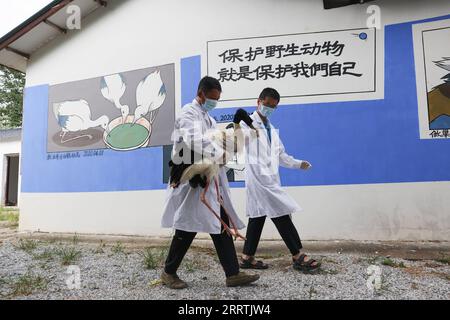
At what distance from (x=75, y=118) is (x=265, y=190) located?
446 centimetres

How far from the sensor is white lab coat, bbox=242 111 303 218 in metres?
3.50

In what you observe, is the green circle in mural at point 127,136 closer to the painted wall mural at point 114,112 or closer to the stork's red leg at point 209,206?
the painted wall mural at point 114,112

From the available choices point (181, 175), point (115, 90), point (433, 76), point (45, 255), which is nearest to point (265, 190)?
point (181, 175)

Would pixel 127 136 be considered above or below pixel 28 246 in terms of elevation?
above

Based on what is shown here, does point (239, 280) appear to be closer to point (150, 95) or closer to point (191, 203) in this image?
point (191, 203)

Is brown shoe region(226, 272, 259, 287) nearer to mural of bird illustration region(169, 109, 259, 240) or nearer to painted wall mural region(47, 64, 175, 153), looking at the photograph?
mural of bird illustration region(169, 109, 259, 240)

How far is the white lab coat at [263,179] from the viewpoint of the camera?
350cm

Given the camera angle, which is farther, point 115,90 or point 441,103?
point 115,90

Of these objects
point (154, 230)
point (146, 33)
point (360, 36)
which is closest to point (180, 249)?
point (154, 230)

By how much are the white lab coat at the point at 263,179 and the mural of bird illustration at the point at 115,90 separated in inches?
128

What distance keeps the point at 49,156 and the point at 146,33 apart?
9.52 feet

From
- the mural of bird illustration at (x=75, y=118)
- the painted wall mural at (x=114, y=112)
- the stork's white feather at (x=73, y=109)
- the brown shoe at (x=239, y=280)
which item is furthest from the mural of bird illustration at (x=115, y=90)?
the brown shoe at (x=239, y=280)

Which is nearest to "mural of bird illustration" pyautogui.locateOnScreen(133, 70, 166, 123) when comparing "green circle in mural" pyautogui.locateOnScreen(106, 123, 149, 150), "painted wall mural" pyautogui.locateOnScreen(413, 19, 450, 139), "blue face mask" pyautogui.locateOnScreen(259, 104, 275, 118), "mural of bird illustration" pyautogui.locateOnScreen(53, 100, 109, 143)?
"green circle in mural" pyautogui.locateOnScreen(106, 123, 149, 150)

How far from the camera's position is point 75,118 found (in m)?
6.54
